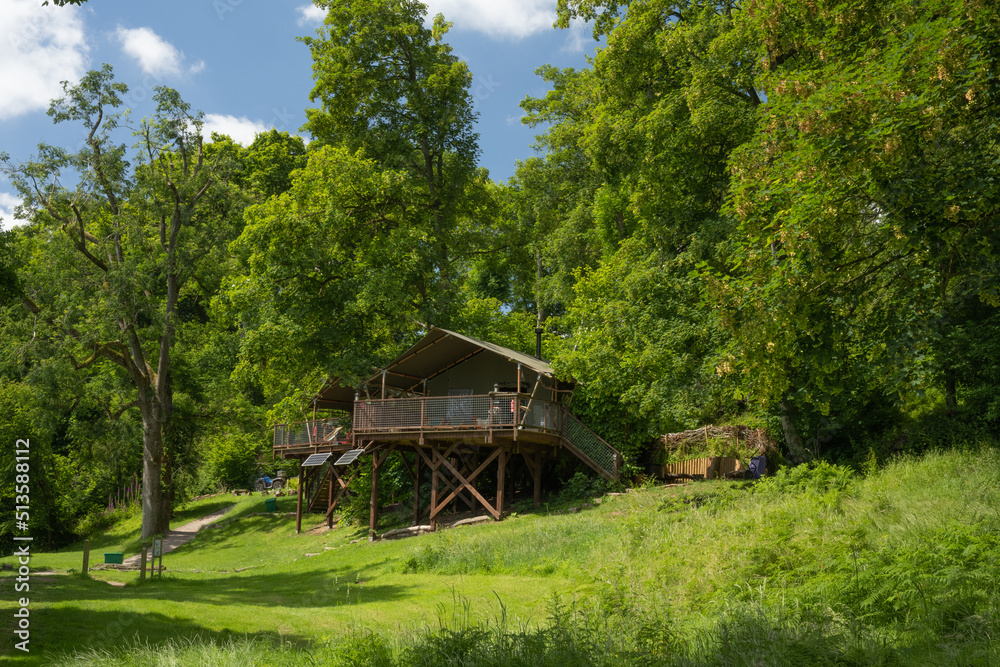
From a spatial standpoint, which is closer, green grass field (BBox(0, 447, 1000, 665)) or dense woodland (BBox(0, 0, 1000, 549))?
green grass field (BBox(0, 447, 1000, 665))

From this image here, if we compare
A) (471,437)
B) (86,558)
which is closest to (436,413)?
(471,437)

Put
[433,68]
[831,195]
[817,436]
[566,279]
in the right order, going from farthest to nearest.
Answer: [566,279], [433,68], [817,436], [831,195]

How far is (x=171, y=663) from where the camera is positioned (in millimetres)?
7246

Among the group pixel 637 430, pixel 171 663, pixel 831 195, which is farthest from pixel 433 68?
pixel 171 663

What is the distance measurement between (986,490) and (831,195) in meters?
5.03

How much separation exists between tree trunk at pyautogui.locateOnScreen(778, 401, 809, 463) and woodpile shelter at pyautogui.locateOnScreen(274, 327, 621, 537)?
584 centimetres

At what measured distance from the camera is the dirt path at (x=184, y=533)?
98.2 ft

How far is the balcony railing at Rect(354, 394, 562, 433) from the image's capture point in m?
23.7

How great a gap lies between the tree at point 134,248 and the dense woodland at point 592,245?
136 mm

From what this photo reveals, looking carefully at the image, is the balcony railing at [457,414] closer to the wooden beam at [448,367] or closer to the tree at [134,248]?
the wooden beam at [448,367]

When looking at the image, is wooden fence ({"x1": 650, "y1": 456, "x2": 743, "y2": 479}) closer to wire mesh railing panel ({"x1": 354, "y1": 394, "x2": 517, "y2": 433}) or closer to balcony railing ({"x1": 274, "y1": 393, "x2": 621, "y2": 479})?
balcony railing ({"x1": 274, "y1": 393, "x2": 621, "y2": 479})

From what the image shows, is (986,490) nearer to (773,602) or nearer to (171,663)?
(773,602)

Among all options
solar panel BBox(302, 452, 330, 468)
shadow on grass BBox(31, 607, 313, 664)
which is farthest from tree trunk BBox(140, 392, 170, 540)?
shadow on grass BBox(31, 607, 313, 664)

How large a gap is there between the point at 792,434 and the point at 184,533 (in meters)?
25.4
